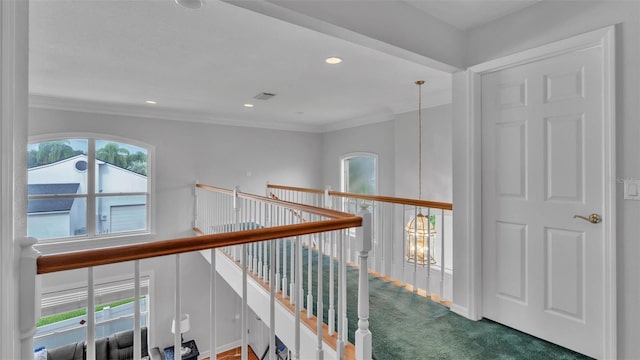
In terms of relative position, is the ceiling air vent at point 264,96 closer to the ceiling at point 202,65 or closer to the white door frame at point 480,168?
the ceiling at point 202,65

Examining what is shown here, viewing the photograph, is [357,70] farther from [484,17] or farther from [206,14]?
[206,14]

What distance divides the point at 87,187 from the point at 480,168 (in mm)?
5601

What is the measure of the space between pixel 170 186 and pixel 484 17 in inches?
205

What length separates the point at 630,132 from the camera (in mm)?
1701

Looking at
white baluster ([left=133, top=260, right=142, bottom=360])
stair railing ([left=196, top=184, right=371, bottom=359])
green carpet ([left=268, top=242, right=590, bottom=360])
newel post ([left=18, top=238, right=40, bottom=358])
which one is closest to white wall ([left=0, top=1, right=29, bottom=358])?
newel post ([left=18, top=238, right=40, bottom=358])

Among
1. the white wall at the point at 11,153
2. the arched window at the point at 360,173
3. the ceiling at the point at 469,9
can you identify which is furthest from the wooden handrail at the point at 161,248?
the arched window at the point at 360,173

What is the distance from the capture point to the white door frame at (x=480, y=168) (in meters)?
1.75

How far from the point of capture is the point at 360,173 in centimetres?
602

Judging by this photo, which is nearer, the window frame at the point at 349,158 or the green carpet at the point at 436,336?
the green carpet at the point at 436,336

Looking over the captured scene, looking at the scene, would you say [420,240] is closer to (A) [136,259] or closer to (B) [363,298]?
(B) [363,298]

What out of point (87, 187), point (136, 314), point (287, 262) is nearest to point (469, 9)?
point (136, 314)

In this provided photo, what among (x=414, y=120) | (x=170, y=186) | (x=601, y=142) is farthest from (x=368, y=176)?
(x=601, y=142)

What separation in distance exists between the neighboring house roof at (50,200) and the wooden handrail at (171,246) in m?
4.74

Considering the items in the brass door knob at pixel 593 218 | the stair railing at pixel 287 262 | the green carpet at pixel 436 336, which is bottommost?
the green carpet at pixel 436 336
